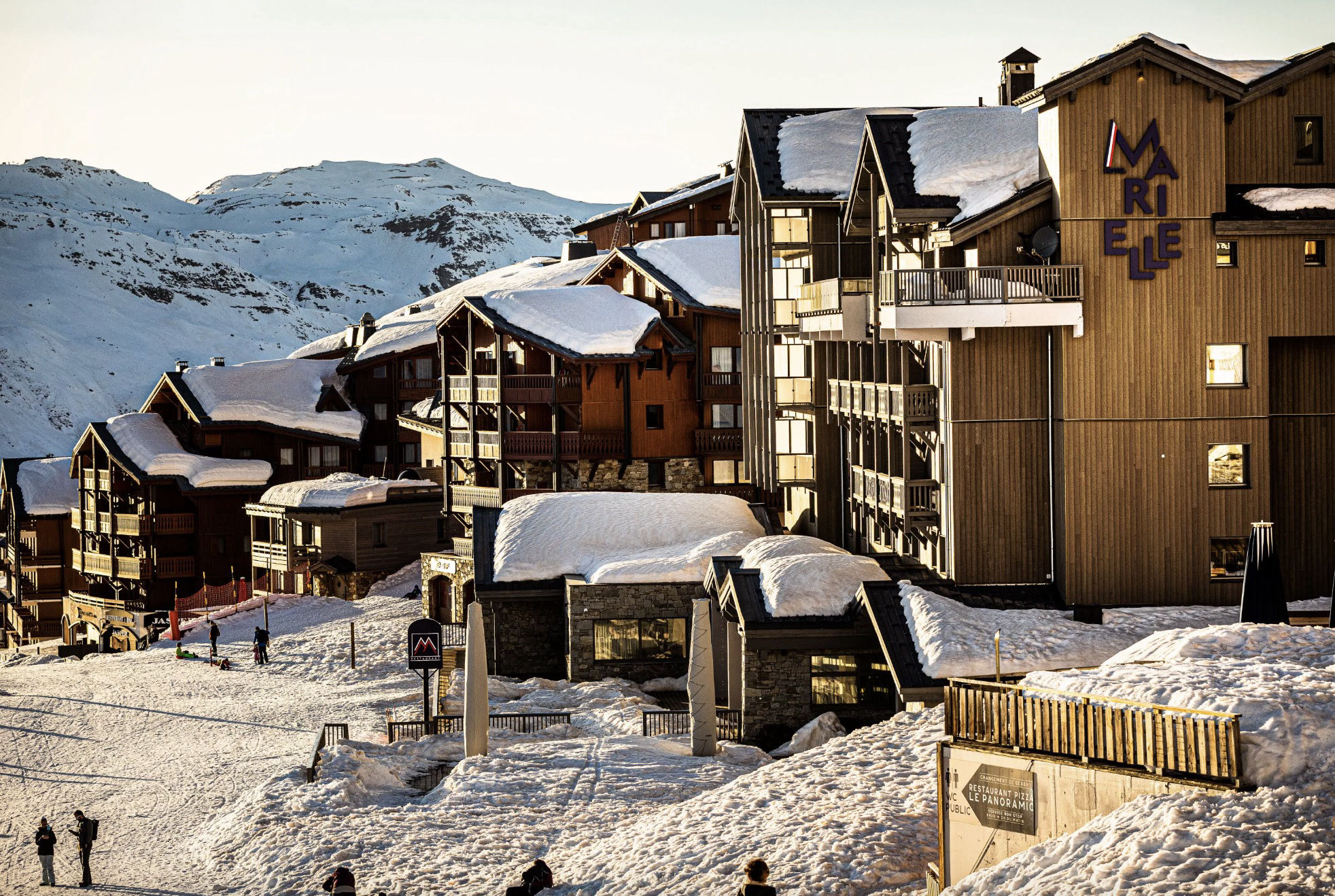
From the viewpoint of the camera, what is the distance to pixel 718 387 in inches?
2346

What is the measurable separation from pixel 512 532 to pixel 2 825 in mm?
17797

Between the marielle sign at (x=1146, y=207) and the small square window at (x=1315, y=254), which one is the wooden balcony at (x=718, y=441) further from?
the small square window at (x=1315, y=254)

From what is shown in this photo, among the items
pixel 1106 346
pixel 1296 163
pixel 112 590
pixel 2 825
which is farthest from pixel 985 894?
pixel 112 590

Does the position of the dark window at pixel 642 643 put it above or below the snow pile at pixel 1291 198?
below

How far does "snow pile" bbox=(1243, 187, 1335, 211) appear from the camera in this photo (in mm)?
31391

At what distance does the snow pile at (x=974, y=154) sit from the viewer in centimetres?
3272

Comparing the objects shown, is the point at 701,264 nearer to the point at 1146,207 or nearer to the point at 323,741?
the point at 1146,207

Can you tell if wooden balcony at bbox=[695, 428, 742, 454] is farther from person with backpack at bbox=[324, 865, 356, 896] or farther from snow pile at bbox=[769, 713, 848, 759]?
person with backpack at bbox=[324, 865, 356, 896]

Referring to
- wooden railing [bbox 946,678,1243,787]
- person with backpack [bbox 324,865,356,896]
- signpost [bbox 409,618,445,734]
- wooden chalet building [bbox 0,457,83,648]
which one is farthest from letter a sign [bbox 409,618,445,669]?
wooden chalet building [bbox 0,457,83,648]

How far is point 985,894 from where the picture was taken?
680 inches

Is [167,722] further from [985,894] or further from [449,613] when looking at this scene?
[985,894]

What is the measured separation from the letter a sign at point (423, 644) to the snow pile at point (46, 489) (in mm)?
56653

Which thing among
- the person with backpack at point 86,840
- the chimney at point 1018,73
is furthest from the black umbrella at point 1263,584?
the person with backpack at point 86,840

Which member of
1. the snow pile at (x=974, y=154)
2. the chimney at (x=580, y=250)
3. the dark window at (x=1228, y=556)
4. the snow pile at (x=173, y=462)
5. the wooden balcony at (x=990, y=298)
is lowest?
the dark window at (x=1228, y=556)
